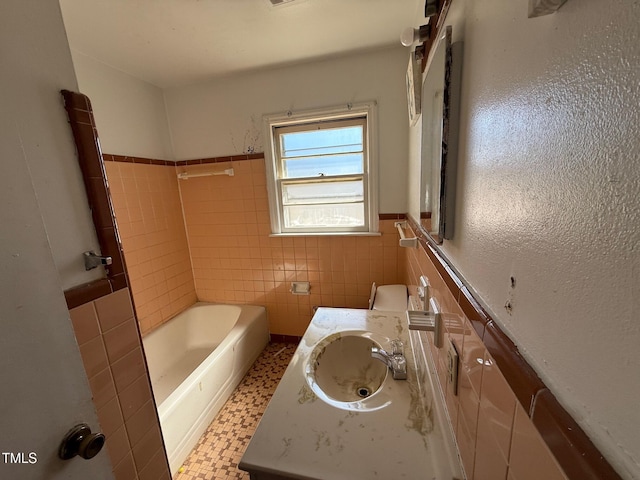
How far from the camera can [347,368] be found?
1.18 meters

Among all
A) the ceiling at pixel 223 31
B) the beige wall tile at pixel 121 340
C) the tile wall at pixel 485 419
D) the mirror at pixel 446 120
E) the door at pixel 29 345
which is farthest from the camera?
the ceiling at pixel 223 31

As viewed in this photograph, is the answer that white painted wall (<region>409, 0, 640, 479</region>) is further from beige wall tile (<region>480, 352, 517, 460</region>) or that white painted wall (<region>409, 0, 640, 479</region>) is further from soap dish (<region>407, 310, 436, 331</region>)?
soap dish (<region>407, 310, 436, 331</region>)

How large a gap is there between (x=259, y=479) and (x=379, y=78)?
2.17m

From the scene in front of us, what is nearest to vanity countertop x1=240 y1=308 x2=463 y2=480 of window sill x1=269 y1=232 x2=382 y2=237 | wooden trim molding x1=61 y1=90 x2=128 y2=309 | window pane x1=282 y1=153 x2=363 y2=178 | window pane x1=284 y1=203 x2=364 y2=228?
wooden trim molding x1=61 y1=90 x2=128 y2=309

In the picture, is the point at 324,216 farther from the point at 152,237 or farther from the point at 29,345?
the point at 29,345

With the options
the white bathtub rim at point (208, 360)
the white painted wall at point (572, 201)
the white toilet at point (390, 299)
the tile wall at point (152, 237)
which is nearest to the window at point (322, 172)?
the white toilet at point (390, 299)

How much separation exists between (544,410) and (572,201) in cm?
23

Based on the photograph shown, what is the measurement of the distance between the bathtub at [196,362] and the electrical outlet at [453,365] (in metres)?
1.42

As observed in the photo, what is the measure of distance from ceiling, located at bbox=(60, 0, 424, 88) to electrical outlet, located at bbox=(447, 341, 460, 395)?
1.57 meters

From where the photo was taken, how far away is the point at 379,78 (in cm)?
177

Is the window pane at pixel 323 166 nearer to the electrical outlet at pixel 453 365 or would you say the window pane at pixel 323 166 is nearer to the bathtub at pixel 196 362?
the bathtub at pixel 196 362

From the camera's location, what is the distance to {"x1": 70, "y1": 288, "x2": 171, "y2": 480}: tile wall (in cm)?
83

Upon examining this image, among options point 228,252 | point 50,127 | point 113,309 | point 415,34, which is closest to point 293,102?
point 415,34

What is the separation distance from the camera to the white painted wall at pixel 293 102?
1778mm
